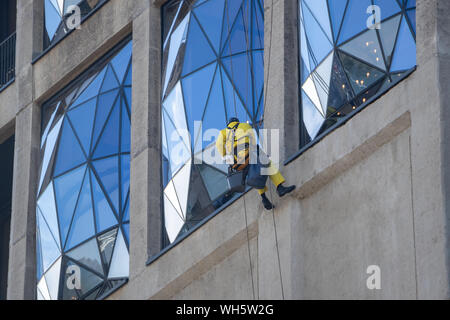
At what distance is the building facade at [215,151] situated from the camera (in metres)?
18.3

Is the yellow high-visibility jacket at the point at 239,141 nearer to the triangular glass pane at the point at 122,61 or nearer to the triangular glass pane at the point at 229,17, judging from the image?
the triangular glass pane at the point at 229,17

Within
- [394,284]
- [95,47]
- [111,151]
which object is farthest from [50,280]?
[394,284]

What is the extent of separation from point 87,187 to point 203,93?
3847 mm

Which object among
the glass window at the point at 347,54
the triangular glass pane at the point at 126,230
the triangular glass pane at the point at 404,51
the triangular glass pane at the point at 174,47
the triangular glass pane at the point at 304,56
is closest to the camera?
the triangular glass pane at the point at 404,51

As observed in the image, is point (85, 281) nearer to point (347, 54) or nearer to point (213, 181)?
point (213, 181)

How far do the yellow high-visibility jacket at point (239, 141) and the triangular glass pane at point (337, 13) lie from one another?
2236 mm

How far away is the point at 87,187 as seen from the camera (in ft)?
85.2

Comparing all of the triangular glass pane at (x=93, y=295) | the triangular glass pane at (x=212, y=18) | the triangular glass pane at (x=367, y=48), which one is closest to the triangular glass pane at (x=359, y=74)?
the triangular glass pane at (x=367, y=48)

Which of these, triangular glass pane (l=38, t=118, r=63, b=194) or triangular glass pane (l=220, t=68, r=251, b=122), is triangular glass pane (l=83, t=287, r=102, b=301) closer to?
triangular glass pane (l=38, t=118, r=63, b=194)

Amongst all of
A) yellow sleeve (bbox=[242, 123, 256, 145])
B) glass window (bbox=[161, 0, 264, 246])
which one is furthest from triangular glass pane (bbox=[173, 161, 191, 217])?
yellow sleeve (bbox=[242, 123, 256, 145])

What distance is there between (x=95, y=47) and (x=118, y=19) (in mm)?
872

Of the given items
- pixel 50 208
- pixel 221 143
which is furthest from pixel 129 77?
pixel 221 143
